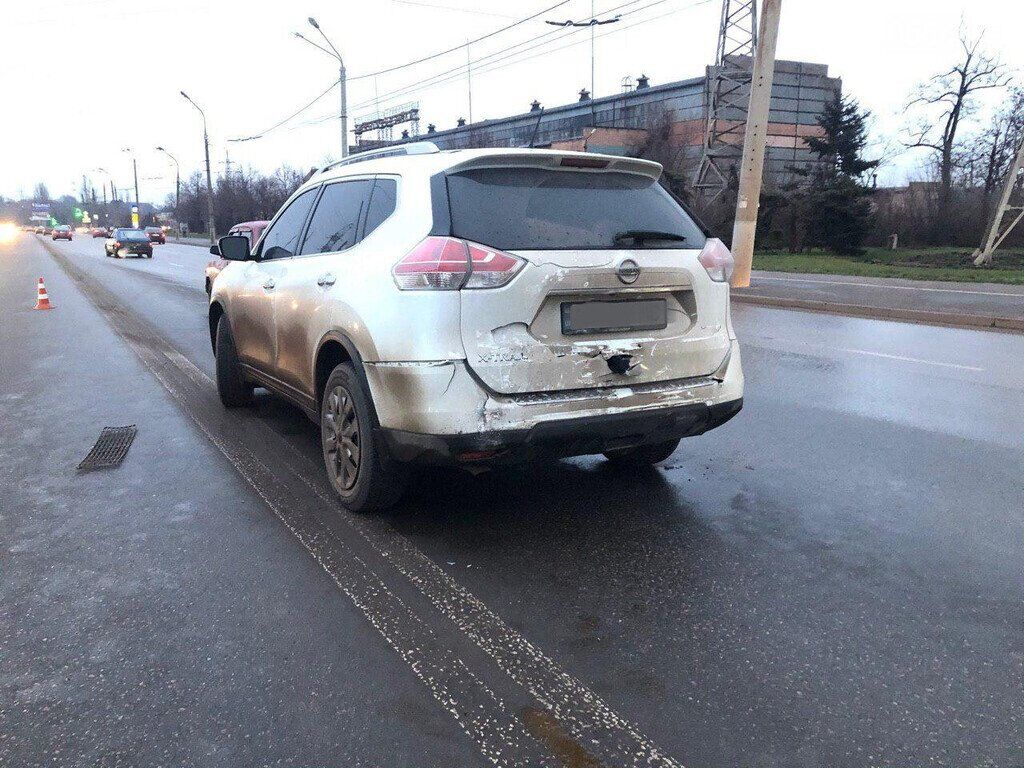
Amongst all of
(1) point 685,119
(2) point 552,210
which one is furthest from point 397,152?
(1) point 685,119

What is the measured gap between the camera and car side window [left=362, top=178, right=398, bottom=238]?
3.98m

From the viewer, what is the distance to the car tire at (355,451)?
3.87 metres

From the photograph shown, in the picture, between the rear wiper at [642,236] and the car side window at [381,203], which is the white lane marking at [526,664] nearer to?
the car side window at [381,203]

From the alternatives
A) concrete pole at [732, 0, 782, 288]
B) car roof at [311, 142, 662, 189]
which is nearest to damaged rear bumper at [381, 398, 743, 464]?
car roof at [311, 142, 662, 189]

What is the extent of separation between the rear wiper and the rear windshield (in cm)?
2

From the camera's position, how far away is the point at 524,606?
314 cm

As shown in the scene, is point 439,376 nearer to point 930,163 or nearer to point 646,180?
point 646,180

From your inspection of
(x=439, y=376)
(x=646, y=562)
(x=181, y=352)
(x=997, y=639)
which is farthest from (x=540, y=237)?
(x=181, y=352)

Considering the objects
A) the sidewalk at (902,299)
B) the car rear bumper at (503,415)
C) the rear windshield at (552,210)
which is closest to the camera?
the car rear bumper at (503,415)

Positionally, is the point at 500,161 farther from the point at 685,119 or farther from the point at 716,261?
the point at 685,119

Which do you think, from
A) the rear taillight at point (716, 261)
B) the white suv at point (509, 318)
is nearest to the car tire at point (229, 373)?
the white suv at point (509, 318)

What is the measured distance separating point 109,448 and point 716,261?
4.24m

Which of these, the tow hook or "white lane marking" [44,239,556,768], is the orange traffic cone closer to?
"white lane marking" [44,239,556,768]

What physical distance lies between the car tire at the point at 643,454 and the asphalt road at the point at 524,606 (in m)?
0.16
